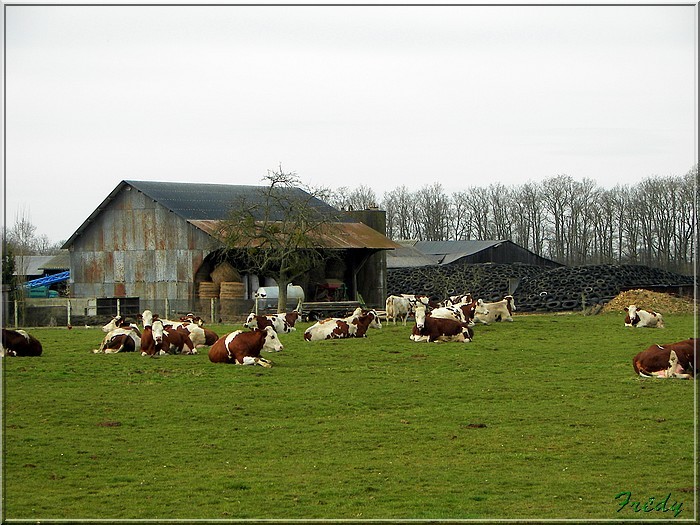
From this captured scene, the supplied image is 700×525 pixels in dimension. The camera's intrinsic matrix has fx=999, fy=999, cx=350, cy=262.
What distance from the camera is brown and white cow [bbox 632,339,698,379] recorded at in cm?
1719

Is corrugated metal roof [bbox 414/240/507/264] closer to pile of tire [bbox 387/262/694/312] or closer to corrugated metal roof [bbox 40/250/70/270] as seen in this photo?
pile of tire [bbox 387/262/694/312]

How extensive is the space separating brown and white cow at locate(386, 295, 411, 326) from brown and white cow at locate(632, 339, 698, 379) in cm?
1657

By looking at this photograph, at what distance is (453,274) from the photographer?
205 ft

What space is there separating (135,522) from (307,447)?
3.64 metres

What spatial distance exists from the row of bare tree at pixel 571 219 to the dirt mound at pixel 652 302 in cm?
378

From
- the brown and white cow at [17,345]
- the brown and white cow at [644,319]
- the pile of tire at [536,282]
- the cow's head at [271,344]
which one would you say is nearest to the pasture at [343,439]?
the brown and white cow at [17,345]

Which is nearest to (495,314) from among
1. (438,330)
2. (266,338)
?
(438,330)

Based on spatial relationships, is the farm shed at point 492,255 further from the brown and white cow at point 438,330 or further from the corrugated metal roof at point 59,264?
the brown and white cow at point 438,330

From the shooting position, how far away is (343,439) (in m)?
12.3

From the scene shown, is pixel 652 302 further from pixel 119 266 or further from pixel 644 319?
pixel 119 266

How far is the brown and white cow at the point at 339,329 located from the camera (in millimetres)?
26719

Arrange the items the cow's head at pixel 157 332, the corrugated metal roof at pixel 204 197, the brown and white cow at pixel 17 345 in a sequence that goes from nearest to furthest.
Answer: the brown and white cow at pixel 17 345, the cow's head at pixel 157 332, the corrugated metal roof at pixel 204 197

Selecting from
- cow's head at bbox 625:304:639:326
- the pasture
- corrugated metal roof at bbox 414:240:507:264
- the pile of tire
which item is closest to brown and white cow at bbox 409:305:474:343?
the pasture

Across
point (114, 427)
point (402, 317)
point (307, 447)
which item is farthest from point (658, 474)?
point (402, 317)
